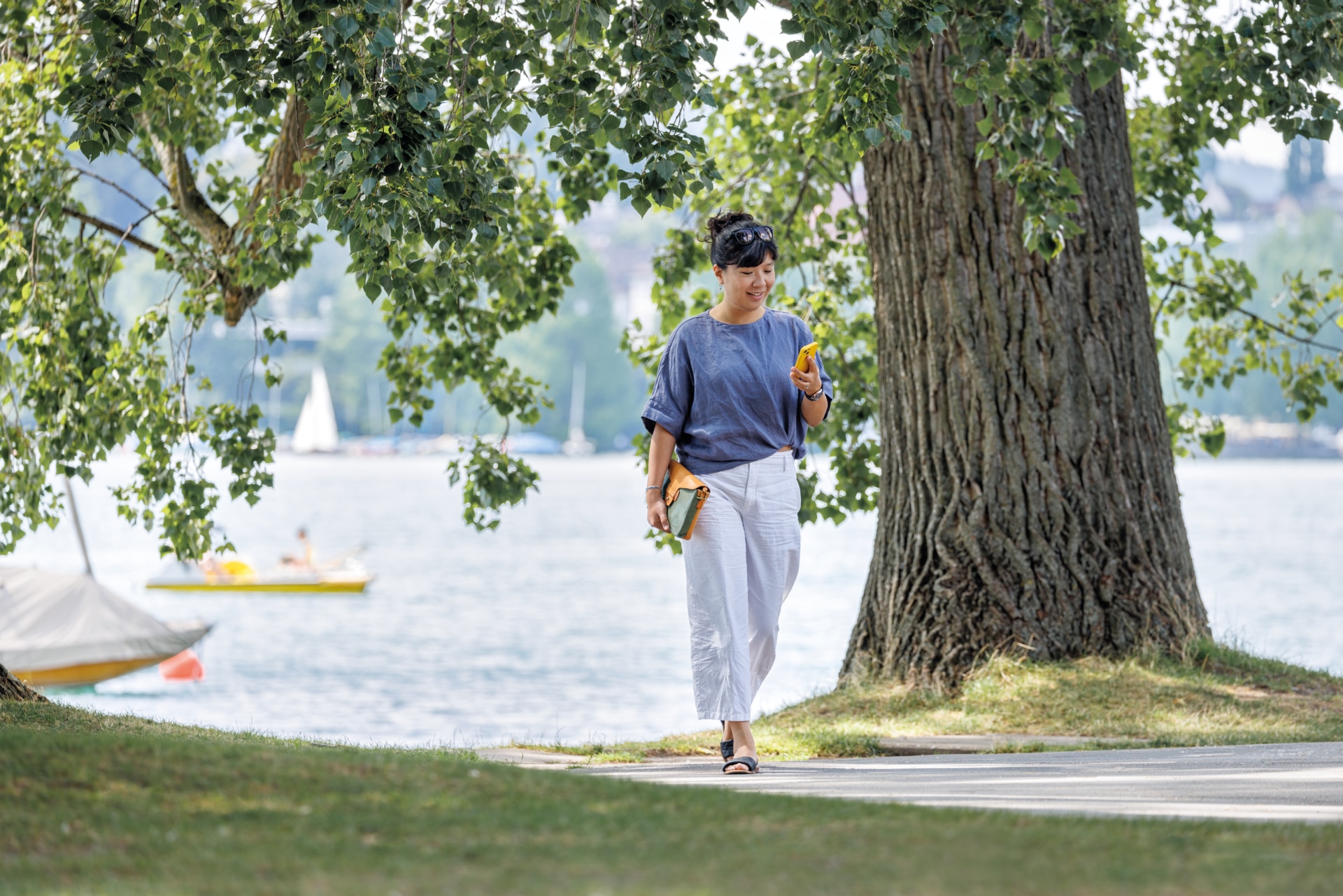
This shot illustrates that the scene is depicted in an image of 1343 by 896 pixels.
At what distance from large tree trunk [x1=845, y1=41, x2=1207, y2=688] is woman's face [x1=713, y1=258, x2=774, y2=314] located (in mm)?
2367

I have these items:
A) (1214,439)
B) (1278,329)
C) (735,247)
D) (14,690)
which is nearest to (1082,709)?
(735,247)

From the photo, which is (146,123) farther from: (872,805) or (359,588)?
(359,588)

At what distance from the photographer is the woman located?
546 cm

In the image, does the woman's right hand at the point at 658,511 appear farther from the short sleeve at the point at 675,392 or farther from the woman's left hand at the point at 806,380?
the woman's left hand at the point at 806,380

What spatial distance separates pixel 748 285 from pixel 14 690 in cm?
351

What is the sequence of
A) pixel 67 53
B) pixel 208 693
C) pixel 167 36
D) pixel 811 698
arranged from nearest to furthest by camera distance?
pixel 167 36
pixel 811 698
pixel 67 53
pixel 208 693

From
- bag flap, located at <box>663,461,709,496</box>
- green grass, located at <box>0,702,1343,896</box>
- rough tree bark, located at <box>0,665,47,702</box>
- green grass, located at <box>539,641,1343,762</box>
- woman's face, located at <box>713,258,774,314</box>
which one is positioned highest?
woman's face, located at <box>713,258,774,314</box>

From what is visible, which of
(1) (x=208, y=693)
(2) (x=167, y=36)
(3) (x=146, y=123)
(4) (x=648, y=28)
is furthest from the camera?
(1) (x=208, y=693)

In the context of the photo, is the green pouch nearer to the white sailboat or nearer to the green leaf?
the green leaf

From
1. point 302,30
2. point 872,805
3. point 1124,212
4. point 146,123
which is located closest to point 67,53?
point 146,123

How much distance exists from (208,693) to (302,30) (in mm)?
22520

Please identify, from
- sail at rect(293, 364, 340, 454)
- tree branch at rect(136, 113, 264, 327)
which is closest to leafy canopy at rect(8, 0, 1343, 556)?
tree branch at rect(136, 113, 264, 327)

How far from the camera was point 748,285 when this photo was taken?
5.60 m

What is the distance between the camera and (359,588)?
4100 centimetres
